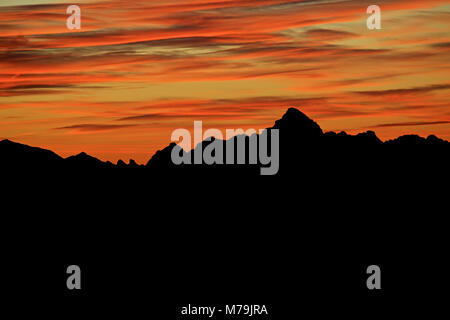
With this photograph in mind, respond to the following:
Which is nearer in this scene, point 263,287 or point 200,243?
point 263,287

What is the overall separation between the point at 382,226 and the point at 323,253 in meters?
16.9

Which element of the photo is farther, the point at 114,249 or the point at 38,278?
the point at 114,249

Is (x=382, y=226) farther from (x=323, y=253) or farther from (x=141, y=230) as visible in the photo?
(x=141, y=230)

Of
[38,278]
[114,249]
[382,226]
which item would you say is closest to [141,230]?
[114,249]

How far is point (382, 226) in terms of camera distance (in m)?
178

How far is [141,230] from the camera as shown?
18725 cm
